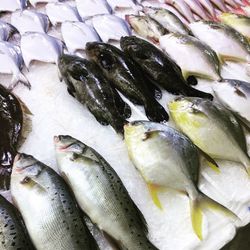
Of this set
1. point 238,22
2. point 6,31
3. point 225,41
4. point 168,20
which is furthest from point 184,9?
point 6,31

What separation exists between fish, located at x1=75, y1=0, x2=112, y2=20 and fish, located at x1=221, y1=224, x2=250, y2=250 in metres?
1.51

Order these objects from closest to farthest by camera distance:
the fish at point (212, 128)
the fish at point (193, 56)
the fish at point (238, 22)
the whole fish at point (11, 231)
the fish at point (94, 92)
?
the whole fish at point (11, 231) < the fish at point (212, 128) < the fish at point (94, 92) < the fish at point (193, 56) < the fish at point (238, 22)

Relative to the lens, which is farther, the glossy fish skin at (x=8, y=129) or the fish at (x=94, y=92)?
the fish at (x=94, y=92)

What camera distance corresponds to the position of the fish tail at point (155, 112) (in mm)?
1734

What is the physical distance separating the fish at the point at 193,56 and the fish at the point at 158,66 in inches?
1.9

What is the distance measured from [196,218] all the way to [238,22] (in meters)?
1.43

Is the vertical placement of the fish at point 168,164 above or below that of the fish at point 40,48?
above

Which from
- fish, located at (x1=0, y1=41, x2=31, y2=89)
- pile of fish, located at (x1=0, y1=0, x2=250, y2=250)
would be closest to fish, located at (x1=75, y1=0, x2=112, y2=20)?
pile of fish, located at (x1=0, y1=0, x2=250, y2=250)

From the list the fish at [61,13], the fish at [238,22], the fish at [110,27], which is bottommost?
the fish at [61,13]

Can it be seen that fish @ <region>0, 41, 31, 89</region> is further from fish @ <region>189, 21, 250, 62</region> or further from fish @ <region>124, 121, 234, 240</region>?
fish @ <region>189, 21, 250, 62</region>

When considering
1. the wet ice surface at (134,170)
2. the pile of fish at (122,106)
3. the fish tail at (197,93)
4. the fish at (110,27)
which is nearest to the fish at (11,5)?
the pile of fish at (122,106)

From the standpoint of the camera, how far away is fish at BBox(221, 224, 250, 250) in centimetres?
145

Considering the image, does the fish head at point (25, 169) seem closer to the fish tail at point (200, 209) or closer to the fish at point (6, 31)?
the fish tail at point (200, 209)

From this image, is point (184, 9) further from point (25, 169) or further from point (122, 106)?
point (25, 169)
